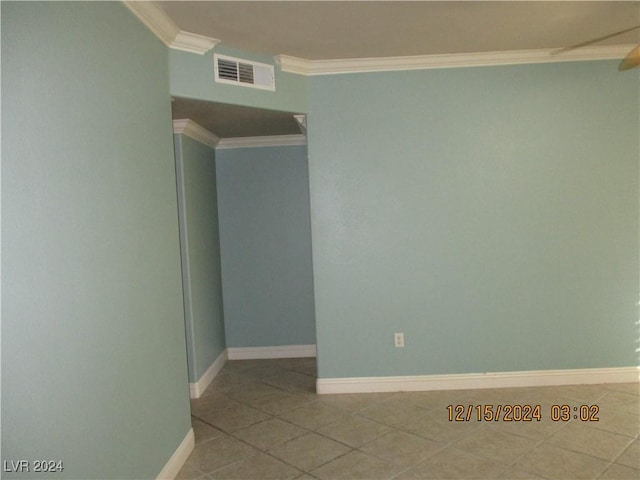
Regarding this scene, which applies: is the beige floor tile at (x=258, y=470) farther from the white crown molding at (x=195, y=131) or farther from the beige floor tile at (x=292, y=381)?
the white crown molding at (x=195, y=131)

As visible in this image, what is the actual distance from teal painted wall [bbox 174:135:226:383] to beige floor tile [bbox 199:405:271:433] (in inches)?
20.0

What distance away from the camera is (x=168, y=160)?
2824 millimetres

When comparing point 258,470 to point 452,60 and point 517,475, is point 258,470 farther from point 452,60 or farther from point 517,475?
point 452,60

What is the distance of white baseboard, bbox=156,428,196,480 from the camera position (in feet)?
8.37

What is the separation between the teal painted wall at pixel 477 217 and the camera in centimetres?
365

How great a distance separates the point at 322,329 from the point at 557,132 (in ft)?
7.79

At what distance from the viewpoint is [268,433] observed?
319 cm

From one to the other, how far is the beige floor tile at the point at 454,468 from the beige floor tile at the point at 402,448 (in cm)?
7

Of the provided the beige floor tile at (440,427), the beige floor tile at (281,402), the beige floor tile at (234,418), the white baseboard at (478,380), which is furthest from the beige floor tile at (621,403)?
the beige floor tile at (234,418)

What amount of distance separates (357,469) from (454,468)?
1.76ft

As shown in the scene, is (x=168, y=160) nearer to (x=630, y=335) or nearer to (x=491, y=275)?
(x=491, y=275)

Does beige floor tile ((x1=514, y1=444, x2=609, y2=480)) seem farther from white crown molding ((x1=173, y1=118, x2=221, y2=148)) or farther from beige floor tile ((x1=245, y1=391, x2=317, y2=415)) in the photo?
white crown molding ((x1=173, y1=118, x2=221, y2=148))

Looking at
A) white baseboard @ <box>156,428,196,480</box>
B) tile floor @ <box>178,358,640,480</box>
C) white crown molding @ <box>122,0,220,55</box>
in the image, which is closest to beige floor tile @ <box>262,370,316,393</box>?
tile floor @ <box>178,358,640,480</box>

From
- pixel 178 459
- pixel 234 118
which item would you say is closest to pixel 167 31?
pixel 234 118
